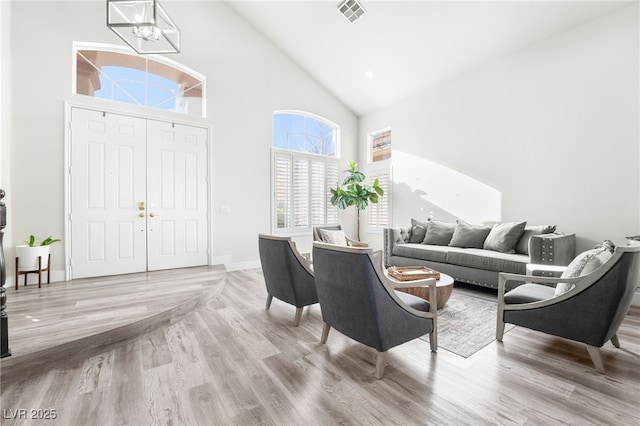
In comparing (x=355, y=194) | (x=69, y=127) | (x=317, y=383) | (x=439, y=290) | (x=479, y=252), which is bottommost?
(x=317, y=383)

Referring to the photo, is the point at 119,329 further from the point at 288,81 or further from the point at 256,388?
the point at 288,81

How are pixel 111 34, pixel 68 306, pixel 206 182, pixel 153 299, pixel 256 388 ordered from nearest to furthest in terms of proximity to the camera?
pixel 256 388
pixel 68 306
pixel 153 299
pixel 111 34
pixel 206 182

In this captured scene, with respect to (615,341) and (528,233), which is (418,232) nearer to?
(528,233)

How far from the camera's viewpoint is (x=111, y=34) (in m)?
4.19

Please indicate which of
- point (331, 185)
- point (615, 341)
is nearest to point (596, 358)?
point (615, 341)

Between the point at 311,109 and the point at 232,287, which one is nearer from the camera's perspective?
the point at 232,287

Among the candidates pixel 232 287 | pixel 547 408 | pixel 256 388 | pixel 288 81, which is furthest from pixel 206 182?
pixel 547 408

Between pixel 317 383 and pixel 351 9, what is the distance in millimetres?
5018

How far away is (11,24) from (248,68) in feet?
10.4

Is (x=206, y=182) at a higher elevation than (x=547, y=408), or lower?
higher

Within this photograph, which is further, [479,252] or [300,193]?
[300,193]

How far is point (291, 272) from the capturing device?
2803 millimetres

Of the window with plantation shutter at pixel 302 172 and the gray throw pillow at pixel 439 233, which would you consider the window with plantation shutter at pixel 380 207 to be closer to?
the window with plantation shutter at pixel 302 172

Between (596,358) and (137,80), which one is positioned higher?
(137,80)
